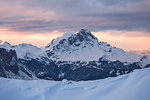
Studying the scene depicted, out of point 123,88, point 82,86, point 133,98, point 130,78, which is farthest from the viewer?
point 82,86

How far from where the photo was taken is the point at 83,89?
44.2 metres

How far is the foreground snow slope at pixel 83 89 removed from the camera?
37.4 metres

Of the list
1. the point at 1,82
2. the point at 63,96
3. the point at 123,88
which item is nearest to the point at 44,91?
the point at 63,96

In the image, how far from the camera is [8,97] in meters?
42.8

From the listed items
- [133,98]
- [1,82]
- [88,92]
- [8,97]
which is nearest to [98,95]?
[88,92]

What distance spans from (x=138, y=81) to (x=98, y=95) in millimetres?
4631

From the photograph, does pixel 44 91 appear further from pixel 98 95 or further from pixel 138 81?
pixel 138 81

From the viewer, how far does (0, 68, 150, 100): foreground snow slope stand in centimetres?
3737

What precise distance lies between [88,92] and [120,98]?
6220 mm

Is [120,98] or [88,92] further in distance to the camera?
[88,92]

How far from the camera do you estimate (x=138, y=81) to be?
39.3 metres

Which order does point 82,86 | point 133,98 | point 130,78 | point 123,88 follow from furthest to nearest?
point 82,86 → point 130,78 → point 123,88 → point 133,98

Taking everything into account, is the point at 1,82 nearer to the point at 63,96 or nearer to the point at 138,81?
the point at 63,96

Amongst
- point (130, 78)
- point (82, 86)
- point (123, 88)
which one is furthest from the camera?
point (82, 86)
